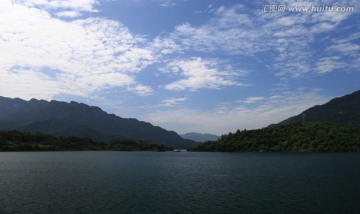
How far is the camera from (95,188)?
9350 centimetres

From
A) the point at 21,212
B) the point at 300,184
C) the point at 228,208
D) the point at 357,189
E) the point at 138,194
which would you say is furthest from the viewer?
the point at 300,184

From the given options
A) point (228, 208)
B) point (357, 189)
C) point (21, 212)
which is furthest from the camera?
point (357, 189)

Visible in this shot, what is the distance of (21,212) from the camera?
6162cm

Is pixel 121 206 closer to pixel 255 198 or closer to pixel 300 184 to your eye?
pixel 255 198

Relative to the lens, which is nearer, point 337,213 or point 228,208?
point 337,213

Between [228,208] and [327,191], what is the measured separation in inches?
1431

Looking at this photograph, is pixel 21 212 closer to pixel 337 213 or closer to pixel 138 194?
pixel 138 194

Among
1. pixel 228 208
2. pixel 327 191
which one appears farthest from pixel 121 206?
pixel 327 191

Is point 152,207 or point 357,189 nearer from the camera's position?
point 152,207

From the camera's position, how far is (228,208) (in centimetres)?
6669

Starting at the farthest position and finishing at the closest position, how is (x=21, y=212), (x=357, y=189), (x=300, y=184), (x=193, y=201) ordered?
(x=300, y=184) → (x=357, y=189) → (x=193, y=201) → (x=21, y=212)

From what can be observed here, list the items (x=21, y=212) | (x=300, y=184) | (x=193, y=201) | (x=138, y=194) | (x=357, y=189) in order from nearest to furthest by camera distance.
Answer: (x=21, y=212) < (x=193, y=201) < (x=138, y=194) < (x=357, y=189) < (x=300, y=184)

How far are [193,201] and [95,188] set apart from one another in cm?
3278

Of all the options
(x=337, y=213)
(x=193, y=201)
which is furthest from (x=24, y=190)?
(x=337, y=213)
